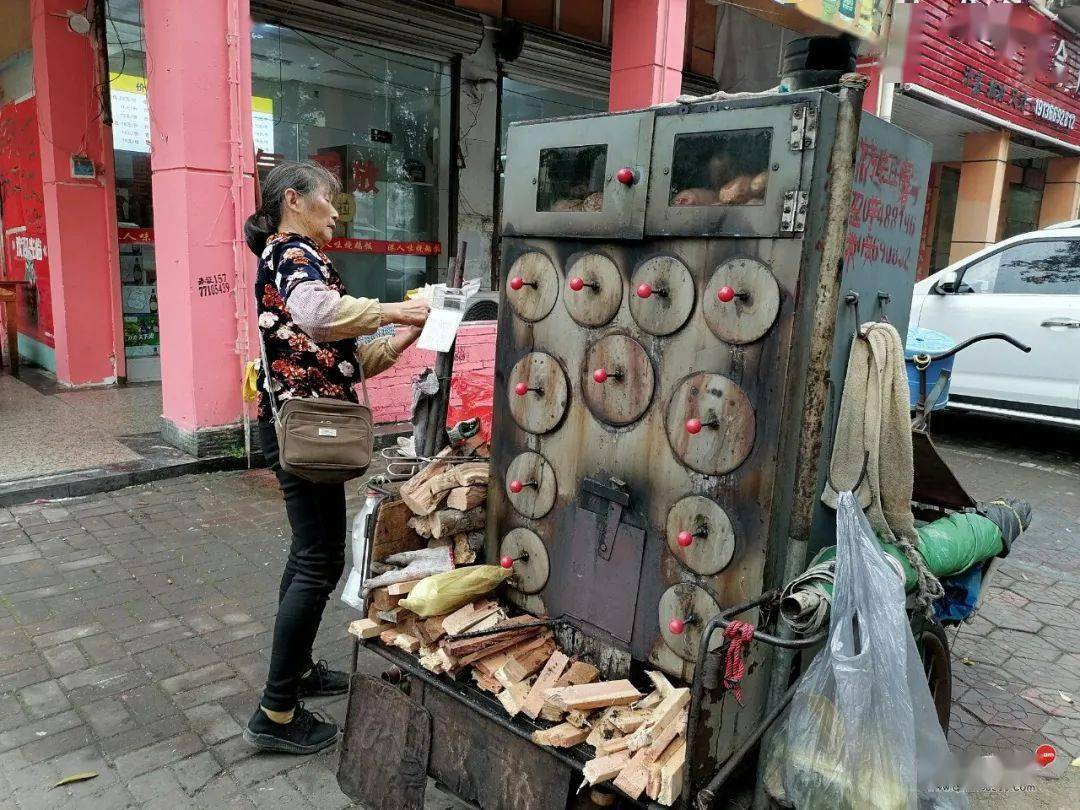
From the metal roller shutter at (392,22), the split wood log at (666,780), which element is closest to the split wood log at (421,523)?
the split wood log at (666,780)

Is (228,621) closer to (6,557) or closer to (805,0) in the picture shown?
(6,557)

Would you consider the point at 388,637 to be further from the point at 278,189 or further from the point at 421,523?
the point at 278,189

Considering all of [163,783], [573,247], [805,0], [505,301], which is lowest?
[163,783]

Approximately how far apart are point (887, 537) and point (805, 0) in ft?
19.2

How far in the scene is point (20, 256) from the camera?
9203mm

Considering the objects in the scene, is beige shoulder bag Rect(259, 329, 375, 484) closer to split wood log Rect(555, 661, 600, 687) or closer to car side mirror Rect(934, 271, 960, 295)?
split wood log Rect(555, 661, 600, 687)

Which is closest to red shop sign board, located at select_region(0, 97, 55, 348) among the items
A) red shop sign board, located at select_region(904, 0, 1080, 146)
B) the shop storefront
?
the shop storefront

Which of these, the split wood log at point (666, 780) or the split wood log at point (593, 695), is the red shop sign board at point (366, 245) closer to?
the split wood log at point (593, 695)

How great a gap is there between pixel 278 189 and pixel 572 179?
100 cm

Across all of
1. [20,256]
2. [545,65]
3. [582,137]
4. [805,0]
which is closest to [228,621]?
[582,137]

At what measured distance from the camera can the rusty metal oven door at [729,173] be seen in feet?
6.90

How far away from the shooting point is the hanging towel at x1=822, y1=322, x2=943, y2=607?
2299mm

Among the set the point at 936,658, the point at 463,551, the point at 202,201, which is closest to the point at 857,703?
the point at 936,658

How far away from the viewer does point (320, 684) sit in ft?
10.9
